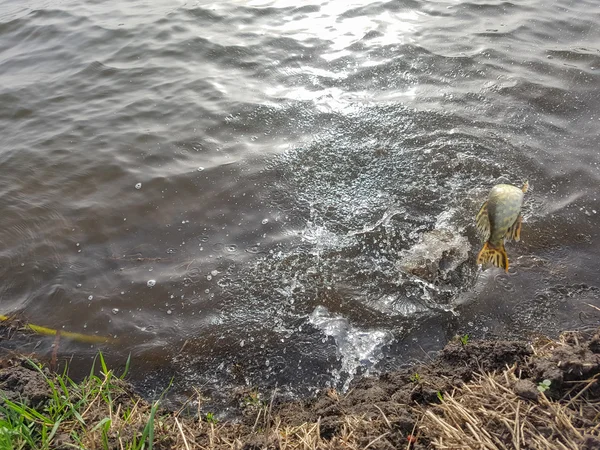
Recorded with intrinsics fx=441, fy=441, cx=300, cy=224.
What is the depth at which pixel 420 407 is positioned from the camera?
2.90 m

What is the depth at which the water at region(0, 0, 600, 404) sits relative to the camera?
3918 millimetres

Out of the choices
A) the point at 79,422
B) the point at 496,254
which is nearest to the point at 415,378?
the point at 496,254

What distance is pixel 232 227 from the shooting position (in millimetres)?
4953

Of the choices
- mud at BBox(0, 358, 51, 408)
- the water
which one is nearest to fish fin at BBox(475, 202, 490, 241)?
the water

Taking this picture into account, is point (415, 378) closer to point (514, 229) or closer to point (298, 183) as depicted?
point (514, 229)

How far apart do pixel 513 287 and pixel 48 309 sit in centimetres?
440

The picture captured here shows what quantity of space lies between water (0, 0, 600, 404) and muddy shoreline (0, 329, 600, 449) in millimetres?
282

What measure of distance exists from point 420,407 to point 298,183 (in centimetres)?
300

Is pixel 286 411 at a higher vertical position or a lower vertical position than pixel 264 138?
lower

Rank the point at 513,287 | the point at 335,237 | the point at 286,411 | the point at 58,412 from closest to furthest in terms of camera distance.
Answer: the point at 58,412
the point at 286,411
the point at 513,287
the point at 335,237

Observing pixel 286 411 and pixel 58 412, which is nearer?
pixel 58 412

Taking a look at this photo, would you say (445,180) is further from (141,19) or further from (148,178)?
(141,19)

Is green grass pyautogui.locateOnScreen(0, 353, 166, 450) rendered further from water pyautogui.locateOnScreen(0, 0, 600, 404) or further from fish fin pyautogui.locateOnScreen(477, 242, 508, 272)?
fish fin pyautogui.locateOnScreen(477, 242, 508, 272)

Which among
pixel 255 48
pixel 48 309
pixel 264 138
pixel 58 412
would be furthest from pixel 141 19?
pixel 58 412
